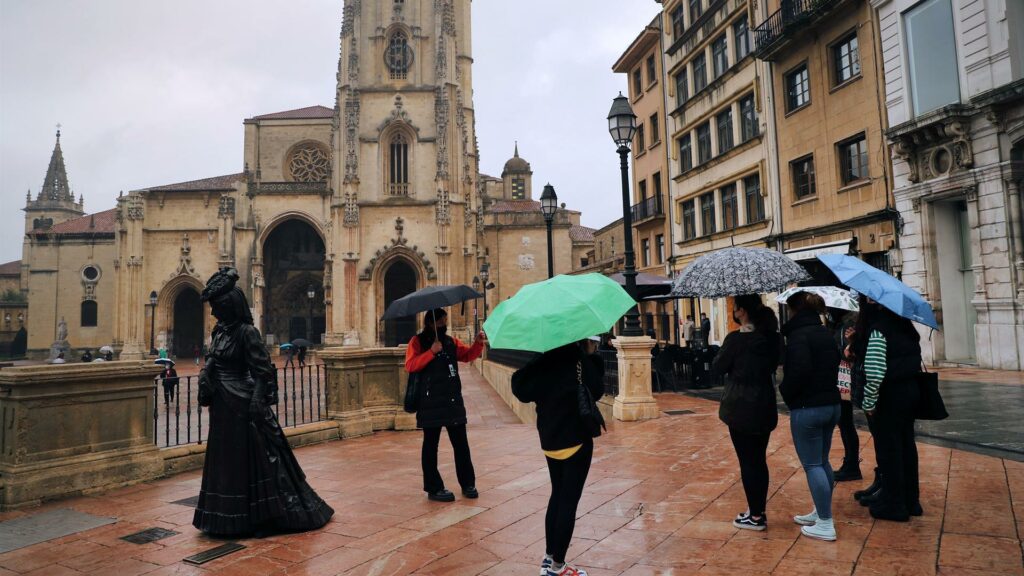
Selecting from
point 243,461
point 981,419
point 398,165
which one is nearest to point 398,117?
point 398,165

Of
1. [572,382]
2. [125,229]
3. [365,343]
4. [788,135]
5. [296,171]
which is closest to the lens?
[572,382]

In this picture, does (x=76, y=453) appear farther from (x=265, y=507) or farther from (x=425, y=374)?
(x=425, y=374)

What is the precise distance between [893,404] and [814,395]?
87 centimetres

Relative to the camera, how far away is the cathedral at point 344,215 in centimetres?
3578

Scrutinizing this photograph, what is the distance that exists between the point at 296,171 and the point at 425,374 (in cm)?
4107

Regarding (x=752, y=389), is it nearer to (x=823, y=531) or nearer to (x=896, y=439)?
(x=823, y=531)

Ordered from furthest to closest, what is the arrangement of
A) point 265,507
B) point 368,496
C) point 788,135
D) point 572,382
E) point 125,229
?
point 125,229
point 788,135
point 368,496
point 265,507
point 572,382

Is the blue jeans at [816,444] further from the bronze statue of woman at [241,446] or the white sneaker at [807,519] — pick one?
the bronze statue of woman at [241,446]

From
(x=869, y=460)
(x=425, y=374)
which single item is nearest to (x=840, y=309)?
(x=869, y=460)

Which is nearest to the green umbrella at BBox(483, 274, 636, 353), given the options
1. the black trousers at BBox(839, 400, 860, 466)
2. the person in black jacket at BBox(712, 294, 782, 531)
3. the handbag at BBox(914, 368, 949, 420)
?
the person in black jacket at BBox(712, 294, 782, 531)

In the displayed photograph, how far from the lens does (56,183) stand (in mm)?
79625

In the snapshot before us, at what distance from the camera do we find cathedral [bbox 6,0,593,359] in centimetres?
3578

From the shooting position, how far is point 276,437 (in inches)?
181

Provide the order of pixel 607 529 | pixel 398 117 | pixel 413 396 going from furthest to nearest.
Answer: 1. pixel 398 117
2. pixel 413 396
3. pixel 607 529
